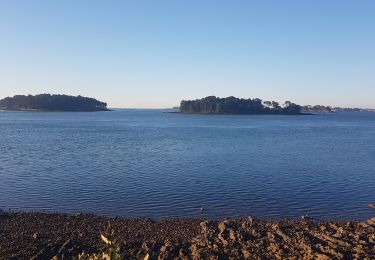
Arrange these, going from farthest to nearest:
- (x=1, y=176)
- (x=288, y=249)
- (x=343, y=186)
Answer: (x=1, y=176) → (x=343, y=186) → (x=288, y=249)

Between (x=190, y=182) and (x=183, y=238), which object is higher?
(x=183, y=238)

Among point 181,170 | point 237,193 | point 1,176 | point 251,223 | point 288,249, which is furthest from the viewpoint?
point 181,170

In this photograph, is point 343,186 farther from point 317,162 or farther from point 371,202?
point 317,162

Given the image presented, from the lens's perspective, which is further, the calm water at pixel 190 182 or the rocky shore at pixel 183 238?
the calm water at pixel 190 182

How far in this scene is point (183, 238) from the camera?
62.0ft

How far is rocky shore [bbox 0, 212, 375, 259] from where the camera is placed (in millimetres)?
15969

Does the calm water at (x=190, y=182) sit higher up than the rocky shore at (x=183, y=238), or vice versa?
the rocky shore at (x=183, y=238)

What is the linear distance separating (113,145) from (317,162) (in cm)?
3034

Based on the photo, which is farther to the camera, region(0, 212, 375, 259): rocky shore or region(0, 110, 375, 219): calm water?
region(0, 110, 375, 219): calm water

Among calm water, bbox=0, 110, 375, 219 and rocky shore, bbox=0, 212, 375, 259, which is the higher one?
rocky shore, bbox=0, 212, 375, 259

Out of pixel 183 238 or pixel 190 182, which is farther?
pixel 190 182

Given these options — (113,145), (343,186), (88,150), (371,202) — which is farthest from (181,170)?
(113,145)

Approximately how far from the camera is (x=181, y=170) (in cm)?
→ 4047

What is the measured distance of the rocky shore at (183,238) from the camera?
16.0 metres
